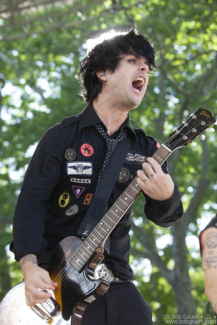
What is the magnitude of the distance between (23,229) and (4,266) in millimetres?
13086

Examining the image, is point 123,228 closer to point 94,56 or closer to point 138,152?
point 138,152

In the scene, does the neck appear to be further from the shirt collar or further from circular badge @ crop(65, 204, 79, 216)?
circular badge @ crop(65, 204, 79, 216)

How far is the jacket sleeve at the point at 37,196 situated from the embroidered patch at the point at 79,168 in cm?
A: 7

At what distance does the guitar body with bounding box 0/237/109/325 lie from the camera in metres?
2.12

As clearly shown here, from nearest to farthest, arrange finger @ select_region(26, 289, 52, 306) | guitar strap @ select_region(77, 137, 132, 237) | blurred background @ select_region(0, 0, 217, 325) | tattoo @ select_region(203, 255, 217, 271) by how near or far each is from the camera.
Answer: tattoo @ select_region(203, 255, 217, 271) → finger @ select_region(26, 289, 52, 306) → guitar strap @ select_region(77, 137, 132, 237) → blurred background @ select_region(0, 0, 217, 325)

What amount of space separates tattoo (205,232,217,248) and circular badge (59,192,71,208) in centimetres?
96

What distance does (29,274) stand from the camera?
6.57 feet

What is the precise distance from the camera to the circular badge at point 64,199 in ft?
7.89

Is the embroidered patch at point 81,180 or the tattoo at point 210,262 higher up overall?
the embroidered patch at point 81,180

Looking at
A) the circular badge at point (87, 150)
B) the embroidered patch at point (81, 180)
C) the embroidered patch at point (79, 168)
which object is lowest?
the embroidered patch at point (81, 180)

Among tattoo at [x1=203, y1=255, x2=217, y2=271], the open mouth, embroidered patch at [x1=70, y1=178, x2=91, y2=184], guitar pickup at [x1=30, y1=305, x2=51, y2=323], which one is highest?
the open mouth

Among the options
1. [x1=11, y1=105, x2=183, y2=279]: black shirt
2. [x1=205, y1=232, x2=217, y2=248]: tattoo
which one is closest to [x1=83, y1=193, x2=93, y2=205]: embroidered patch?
[x1=11, y1=105, x2=183, y2=279]: black shirt

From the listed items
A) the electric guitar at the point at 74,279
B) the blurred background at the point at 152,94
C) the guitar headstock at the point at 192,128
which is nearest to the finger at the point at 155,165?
the electric guitar at the point at 74,279

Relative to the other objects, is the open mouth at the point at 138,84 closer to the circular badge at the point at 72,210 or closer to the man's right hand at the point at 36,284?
the circular badge at the point at 72,210
